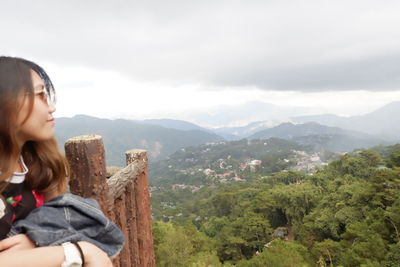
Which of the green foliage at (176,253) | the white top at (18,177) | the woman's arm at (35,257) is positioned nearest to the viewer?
the woman's arm at (35,257)

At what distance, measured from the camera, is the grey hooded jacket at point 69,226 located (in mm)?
1108

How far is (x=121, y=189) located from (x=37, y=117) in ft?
3.46

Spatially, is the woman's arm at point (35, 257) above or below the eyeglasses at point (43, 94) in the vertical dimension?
below

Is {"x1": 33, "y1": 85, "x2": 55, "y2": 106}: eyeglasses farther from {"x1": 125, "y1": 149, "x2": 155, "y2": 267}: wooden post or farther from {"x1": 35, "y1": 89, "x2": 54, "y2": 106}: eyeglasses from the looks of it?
{"x1": 125, "y1": 149, "x2": 155, "y2": 267}: wooden post

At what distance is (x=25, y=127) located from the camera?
3.91 feet

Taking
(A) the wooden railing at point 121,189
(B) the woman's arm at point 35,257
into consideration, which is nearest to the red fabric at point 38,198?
(A) the wooden railing at point 121,189

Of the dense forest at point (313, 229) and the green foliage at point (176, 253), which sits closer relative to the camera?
the dense forest at point (313, 229)

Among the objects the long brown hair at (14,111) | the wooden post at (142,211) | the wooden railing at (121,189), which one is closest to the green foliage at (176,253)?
the wooden post at (142,211)

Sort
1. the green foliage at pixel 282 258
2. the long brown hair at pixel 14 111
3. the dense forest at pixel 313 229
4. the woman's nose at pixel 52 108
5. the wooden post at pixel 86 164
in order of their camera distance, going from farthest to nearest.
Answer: the dense forest at pixel 313 229 < the green foliage at pixel 282 258 < the wooden post at pixel 86 164 < the woman's nose at pixel 52 108 < the long brown hair at pixel 14 111

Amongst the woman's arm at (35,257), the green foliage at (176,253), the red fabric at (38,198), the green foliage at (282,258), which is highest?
the red fabric at (38,198)

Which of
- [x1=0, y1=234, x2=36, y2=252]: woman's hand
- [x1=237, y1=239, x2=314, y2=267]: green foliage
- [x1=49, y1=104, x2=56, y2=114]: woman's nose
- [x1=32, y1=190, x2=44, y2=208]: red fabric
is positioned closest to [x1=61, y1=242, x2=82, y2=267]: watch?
[x1=0, y1=234, x2=36, y2=252]: woman's hand

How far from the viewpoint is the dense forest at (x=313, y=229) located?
13.5 m

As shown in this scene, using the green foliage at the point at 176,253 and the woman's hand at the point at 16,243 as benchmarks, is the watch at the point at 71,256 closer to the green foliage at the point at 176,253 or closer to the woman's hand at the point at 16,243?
the woman's hand at the point at 16,243

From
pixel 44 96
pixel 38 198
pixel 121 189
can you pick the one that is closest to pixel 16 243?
pixel 38 198
